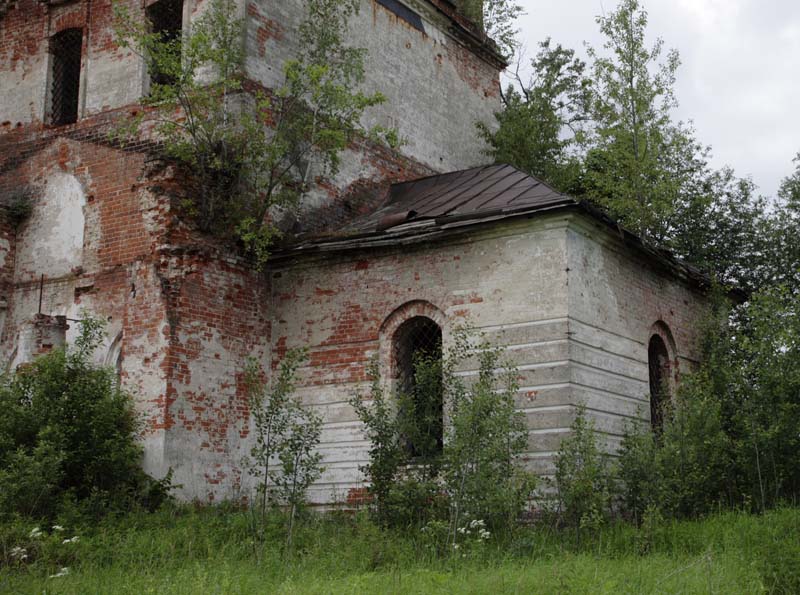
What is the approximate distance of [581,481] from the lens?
9953 mm

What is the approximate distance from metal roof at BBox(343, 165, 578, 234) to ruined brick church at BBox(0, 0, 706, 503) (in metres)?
0.05

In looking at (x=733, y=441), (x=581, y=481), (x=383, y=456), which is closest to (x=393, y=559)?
(x=383, y=456)

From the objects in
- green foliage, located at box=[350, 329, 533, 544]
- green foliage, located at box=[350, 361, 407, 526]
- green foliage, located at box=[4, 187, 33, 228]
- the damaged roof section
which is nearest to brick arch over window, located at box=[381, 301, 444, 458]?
the damaged roof section

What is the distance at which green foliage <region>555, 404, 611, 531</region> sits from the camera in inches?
391

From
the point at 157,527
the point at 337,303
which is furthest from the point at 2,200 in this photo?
the point at 157,527

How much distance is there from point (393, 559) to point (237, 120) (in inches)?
282

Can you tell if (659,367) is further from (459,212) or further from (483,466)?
(483,466)

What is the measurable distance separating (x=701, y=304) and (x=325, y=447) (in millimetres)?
6737

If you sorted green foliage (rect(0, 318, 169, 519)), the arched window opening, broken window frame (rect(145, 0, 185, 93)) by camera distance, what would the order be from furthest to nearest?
broken window frame (rect(145, 0, 185, 93)) < the arched window opening < green foliage (rect(0, 318, 169, 519))

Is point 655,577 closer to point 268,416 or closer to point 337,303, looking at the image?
point 268,416

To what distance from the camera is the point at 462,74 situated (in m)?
18.6

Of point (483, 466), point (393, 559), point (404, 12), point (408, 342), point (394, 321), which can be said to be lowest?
point (393, 559)

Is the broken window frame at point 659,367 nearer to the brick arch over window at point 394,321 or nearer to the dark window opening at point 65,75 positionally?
the brick arch over window at point 394,321

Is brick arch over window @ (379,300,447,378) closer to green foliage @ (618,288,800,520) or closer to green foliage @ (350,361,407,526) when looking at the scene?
green foliage @ (350,361,407,526)
